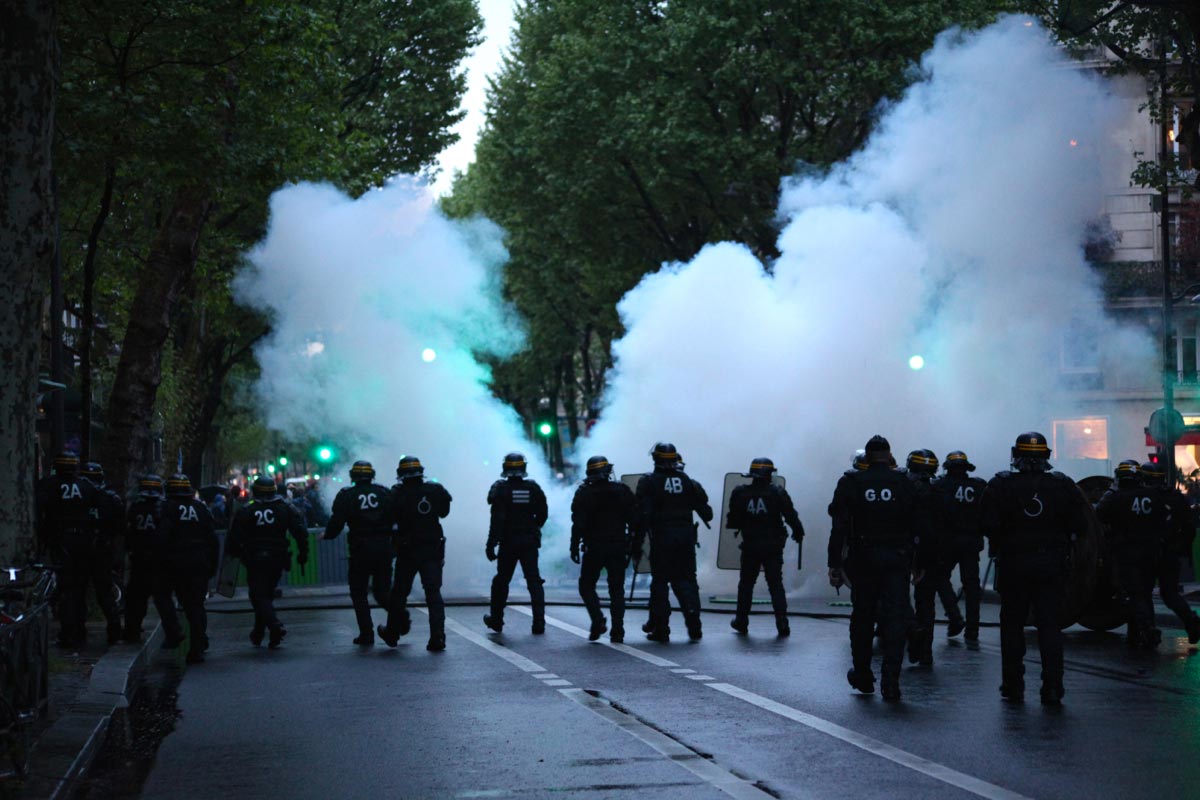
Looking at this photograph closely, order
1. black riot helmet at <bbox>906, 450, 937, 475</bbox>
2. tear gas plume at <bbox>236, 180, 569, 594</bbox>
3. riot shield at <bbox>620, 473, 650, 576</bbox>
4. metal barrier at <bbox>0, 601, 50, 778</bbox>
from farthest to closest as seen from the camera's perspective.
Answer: tear gas plume at <bbox>236, 180, 569, 594</bbox>, riot shield at <bbox>620, 473, 650, 576</bbox>, black riot helmet at <bbox>906, 450, 937, 475</bbox>, metal barrier at <bbox>0, 601, 50, 778</bbox>

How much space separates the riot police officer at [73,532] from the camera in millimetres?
14422

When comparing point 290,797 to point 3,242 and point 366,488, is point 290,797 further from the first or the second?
point 366,488

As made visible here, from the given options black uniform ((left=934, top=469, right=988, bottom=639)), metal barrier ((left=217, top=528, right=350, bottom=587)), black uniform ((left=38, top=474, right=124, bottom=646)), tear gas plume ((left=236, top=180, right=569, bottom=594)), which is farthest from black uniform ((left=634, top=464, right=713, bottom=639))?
metal barrier ((left=217, top=528, right=350, bottom=587))

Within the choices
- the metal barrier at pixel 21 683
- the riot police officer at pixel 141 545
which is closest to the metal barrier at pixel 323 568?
the riot police officer at pixel 141 545

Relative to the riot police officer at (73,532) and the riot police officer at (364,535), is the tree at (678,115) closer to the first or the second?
the riot police officer at (364,535)

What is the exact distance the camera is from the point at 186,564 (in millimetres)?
13688

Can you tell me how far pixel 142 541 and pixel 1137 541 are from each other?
8534 mm

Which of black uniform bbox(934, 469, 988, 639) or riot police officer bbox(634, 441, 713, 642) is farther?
riot police officer bbox(634, 441, 713, 642)

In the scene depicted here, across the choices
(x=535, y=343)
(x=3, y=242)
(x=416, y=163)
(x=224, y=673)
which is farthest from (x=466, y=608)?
(x=535, y=343)

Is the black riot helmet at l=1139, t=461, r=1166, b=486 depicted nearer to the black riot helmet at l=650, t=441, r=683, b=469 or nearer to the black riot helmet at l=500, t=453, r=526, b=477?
the black riot helmet at l=650, t=441, r=683, b=469

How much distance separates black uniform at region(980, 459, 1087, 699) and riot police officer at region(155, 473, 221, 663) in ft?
22.6

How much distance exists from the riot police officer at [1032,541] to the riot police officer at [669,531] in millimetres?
4694

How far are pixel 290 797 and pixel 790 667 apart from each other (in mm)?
5566

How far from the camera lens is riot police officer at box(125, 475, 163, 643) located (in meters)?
14.0
